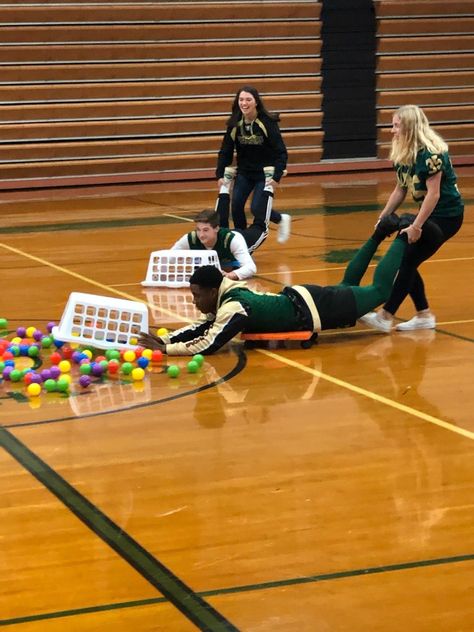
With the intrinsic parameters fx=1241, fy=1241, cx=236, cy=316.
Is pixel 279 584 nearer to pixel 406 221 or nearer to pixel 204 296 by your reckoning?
pixel 204 296

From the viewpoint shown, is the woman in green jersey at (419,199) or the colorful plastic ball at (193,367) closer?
the colorful plastic ball at (193,367)

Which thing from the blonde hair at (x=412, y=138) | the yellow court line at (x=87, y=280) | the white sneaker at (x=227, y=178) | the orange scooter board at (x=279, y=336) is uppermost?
the blonde hair at (x=412, y=138)

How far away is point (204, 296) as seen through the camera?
6.33 meters

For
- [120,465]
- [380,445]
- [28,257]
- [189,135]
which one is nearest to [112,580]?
Answer: [120,465]

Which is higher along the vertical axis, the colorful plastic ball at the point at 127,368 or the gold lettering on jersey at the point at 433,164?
the gold lettering on jersey at the point at 433,164

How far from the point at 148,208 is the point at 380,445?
982 cm

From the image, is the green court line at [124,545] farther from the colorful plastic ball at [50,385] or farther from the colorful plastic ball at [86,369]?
the colorful plastic ball at [86,369]

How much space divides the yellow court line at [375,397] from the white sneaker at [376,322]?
71 cm

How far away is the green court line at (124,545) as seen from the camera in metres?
3.29

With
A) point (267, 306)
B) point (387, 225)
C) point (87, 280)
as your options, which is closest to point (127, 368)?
point (267, 306)

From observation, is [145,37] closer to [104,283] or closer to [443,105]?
[443,105]

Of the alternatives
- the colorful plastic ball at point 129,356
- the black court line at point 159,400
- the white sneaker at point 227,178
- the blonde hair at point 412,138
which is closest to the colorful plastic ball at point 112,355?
the colorful plastic ball at point 129,356

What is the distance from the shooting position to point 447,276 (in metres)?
9.05

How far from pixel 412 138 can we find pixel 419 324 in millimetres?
1072
